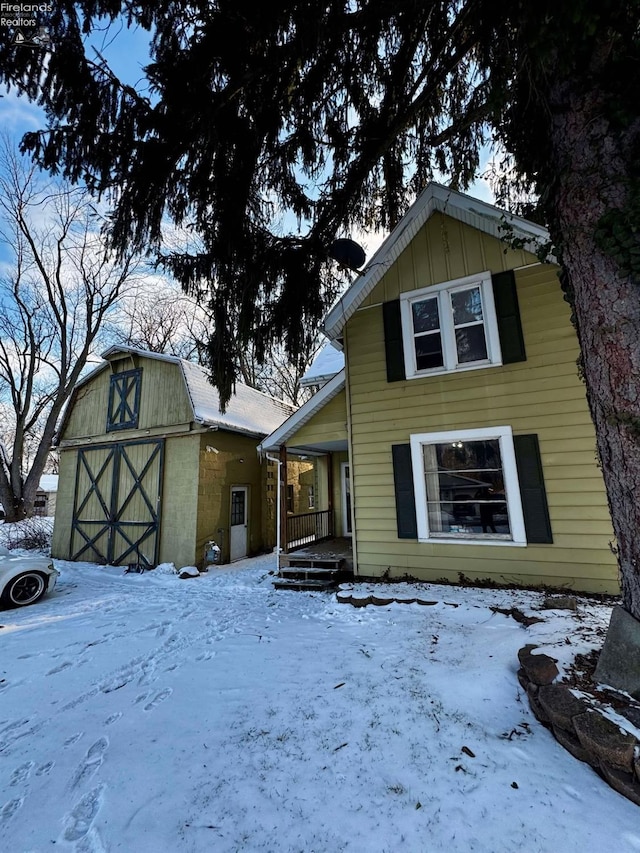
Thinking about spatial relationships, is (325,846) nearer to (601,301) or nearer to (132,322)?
(601,301)

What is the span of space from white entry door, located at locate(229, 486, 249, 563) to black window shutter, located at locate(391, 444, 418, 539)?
18.0ft

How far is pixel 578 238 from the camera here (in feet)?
9.20

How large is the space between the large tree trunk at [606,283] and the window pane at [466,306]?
3.27m

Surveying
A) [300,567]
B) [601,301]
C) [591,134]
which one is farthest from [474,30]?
[300,567]

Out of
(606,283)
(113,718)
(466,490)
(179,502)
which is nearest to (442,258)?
(466,490)

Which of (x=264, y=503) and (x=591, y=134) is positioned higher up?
(x=591, y=134)

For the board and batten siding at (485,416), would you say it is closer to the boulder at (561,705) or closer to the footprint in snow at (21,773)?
the boulder at (561,705)

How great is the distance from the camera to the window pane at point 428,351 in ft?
20.9

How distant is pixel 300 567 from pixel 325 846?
5.63 m

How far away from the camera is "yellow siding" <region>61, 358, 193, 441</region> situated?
9820 mm

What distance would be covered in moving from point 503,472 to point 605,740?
396 cm

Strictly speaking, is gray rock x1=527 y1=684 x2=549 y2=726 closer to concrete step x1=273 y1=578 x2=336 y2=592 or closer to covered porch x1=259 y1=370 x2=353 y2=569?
concrete step x1=273 y1=578 x2=336 y2=592

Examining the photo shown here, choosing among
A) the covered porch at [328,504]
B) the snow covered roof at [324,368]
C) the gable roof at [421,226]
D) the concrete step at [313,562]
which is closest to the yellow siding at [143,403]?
the snow covered roof at [324,368]

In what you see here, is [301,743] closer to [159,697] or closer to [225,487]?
[159,697]
